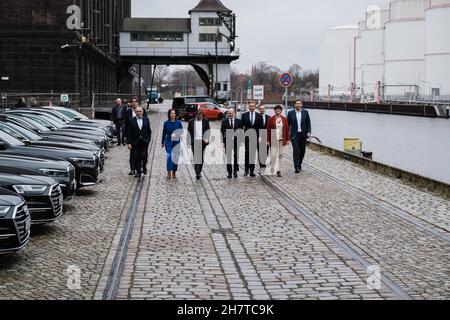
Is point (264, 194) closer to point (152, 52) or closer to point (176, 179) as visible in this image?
point (176, 179)

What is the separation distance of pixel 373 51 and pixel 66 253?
12417cm

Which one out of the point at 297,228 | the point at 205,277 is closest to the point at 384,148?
the point at 297,228

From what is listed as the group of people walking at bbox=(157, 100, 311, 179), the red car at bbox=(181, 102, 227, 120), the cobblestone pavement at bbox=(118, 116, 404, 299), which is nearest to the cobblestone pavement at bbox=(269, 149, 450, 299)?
the cobblestone pavement at bbox=(118, 116, 404, 299)

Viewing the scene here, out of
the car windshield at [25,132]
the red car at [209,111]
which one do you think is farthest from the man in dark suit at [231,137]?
the red car at [209,111]

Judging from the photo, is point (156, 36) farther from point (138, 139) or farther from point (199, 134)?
point (138, 139)

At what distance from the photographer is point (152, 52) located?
288 ft

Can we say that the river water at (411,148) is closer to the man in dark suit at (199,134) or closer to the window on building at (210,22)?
the man in dark suit at (199,134)

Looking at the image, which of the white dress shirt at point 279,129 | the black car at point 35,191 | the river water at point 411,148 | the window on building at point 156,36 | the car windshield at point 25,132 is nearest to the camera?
the black car at point 35,191

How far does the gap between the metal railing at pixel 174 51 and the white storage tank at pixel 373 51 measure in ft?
161

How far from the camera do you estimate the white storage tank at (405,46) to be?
372 ft

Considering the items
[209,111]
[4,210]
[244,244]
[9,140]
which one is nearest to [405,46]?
[209,111]

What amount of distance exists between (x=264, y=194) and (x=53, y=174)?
4.91 meters

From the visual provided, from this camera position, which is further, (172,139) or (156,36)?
(156,36)

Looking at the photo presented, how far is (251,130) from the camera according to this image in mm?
19828
